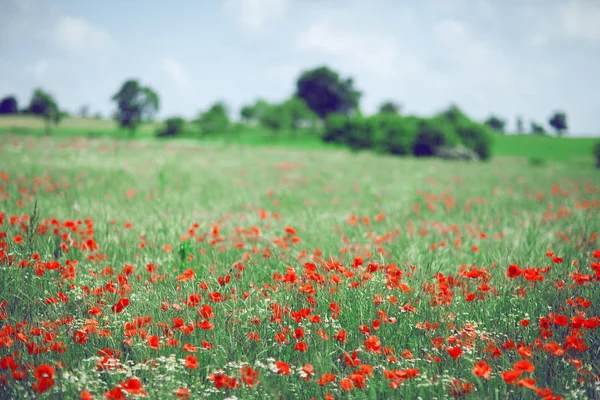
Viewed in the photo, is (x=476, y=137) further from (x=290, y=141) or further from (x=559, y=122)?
(x=559, y=122)

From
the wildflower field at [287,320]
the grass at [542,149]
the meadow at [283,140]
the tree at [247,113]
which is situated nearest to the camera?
the wildflower field at [287,320]

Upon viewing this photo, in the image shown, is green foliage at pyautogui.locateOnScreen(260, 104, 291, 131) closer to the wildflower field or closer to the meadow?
the meadow

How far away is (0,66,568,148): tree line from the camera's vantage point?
44125mm

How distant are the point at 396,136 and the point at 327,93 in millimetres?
48539

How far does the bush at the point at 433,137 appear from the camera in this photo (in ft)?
136

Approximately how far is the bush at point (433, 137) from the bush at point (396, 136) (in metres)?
0.72

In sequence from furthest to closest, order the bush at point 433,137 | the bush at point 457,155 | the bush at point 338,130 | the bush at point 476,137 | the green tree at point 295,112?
1. the green tree at point 295,112
2. the bush at point 338,130
3. the bush at point 476,137
4. the bush at point 433,137
5. the bush at point 457,155

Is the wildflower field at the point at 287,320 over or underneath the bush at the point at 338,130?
underneath

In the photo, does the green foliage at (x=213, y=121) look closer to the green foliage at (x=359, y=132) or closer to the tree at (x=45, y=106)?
the green foliage at (x=359, y=132)

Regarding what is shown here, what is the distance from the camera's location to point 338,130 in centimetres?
4962

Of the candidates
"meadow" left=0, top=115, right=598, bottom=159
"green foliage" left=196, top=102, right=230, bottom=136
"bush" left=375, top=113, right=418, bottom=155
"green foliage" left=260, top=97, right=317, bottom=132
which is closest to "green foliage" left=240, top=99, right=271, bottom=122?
"meadow" left=0, top=115, right=598, bottom=159

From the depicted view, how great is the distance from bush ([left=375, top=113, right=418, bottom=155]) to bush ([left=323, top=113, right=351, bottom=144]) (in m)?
4.87

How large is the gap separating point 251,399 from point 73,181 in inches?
340

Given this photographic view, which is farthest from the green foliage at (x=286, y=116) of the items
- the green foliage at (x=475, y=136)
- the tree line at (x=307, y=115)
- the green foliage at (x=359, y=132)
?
the green foliage at (x=475, y=136)
